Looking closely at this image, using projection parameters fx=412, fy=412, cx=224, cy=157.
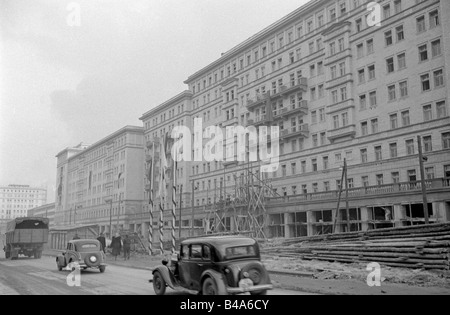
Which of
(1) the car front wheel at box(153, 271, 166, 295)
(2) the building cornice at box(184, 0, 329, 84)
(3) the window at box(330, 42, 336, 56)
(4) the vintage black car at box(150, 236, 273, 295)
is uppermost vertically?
(2) the building cornice at box(184, 0, 329, 84)

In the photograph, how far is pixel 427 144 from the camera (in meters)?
42.4

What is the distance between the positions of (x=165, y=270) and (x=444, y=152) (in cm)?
3605

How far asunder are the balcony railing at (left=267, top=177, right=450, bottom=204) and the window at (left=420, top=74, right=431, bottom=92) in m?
10.7

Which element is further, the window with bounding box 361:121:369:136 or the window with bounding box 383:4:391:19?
the window with bounding box 361:121:369:136

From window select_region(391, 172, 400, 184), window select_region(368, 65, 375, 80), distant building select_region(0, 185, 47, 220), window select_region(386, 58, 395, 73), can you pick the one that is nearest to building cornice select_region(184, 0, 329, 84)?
window select_region(368, 65, 375, 80)

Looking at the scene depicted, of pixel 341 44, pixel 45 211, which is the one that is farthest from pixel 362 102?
pixel 45 211

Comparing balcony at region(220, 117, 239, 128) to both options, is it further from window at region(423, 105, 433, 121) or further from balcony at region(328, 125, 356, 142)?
window at region(423, 105, 433, 121)

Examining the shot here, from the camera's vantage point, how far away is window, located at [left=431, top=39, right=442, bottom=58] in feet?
139

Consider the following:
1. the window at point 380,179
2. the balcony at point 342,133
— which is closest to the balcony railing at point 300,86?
the balcony at point 342,133

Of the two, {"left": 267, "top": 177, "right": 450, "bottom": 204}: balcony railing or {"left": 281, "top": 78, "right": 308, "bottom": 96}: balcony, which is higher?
{"left": 281, "top": 78, "right": 308, "bottom": 96}: balcony

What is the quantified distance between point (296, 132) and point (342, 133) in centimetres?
776

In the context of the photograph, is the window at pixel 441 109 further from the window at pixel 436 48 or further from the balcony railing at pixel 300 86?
the balcony railing at pixel 300 86

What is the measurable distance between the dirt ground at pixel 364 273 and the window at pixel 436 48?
29558 millimetres

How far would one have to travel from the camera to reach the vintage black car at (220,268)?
11.4 meters
